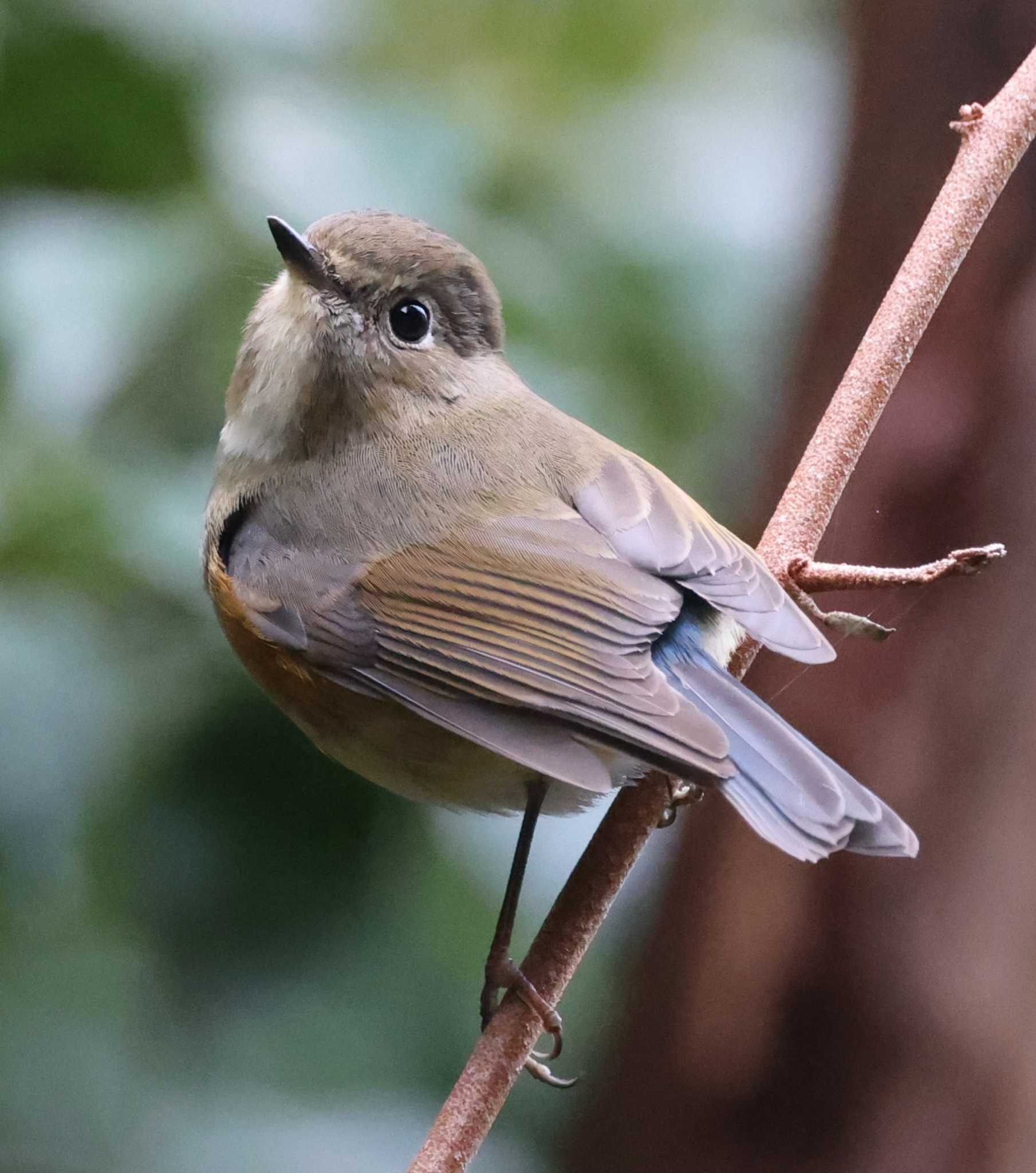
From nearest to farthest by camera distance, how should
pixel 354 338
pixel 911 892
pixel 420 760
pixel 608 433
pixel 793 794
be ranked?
pixel 793 794 < pixel 420 760 < pixel 354 338 < pixel 608 433 < pixel 911 892

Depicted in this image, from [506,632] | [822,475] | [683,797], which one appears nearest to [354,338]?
[506,632]

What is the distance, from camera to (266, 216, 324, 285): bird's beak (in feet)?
5.42

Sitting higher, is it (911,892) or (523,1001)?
(523,1001)

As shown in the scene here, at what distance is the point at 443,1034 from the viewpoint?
2.04 m

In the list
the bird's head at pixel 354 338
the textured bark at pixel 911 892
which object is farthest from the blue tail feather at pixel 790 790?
the textured bark at pixel 911 892

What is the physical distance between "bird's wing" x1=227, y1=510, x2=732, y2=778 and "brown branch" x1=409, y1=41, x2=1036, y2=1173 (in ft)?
0.47

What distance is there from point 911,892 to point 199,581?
129cm

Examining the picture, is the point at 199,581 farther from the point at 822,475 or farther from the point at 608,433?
the point at 822,475

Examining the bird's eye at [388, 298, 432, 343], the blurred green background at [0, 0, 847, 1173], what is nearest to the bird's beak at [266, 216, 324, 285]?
the bird's eye at [388, 298, 432, 343]

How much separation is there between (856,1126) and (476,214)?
1.62m

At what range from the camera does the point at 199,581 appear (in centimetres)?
201

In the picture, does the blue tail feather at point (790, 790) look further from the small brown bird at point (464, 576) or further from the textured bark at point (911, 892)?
the textured bark at point (911, 892)

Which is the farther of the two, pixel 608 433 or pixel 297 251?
pixel 608 433

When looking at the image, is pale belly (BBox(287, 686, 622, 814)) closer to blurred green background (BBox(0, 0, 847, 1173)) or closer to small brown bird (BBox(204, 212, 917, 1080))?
small brown bird (BBox(204, 212, 917, 1080))
